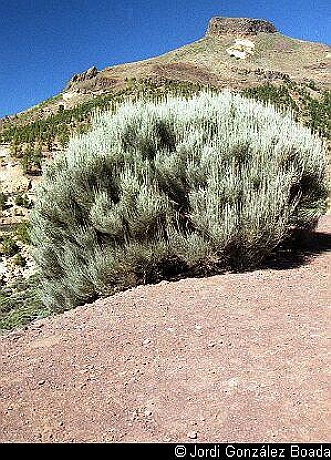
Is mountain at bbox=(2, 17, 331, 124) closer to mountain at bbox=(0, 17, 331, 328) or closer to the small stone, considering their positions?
mountain at bbox=(0, 17, 331, 328)

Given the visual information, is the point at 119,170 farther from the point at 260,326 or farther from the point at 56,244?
the point at 260,326

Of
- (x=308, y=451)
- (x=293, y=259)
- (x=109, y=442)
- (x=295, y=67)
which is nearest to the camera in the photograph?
(x=308, y=451)

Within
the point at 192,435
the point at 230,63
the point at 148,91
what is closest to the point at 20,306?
the point at 192,435

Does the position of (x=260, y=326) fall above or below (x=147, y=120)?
below

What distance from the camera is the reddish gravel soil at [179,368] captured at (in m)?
2.99

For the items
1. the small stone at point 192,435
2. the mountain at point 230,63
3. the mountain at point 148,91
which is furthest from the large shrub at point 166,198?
the mountain at point 230,63

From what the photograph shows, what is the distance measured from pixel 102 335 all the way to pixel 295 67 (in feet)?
226

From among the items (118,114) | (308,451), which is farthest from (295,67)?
(308,451)

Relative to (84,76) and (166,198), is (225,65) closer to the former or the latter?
(84,76)

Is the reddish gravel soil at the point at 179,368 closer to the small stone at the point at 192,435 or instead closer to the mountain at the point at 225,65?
the small stone at the point at 192,435

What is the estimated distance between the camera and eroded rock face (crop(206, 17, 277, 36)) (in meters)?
79.7

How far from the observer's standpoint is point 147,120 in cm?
635

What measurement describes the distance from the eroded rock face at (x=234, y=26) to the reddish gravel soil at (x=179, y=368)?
3178 inches

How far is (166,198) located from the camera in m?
5.86
